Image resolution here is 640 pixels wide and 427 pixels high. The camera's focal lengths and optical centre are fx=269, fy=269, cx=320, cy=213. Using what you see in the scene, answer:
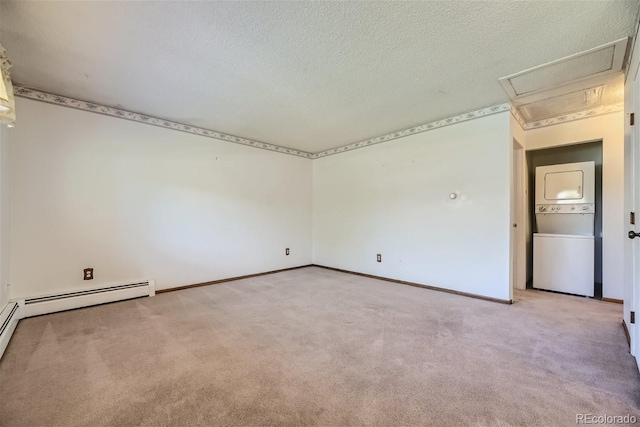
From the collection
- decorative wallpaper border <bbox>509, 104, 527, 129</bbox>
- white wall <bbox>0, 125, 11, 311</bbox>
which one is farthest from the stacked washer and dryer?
white wall <bbox>0, 125, 11, 311</bbox>

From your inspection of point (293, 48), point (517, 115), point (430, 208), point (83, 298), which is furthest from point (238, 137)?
point (517, 115)

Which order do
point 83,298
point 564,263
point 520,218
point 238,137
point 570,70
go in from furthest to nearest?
point 238,137
point 520,218
point 564,263
point 83,298
point 570,70

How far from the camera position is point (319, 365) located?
5.79 ft

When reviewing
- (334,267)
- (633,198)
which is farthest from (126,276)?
(633,198)

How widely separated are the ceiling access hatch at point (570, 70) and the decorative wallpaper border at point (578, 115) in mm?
1073

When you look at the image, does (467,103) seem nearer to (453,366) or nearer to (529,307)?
(529,307)

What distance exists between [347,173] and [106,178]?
11.2 feet

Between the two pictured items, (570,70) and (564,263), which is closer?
(570,70)

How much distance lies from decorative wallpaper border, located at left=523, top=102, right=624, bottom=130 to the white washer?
1.48 metres

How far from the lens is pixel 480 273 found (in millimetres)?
3227

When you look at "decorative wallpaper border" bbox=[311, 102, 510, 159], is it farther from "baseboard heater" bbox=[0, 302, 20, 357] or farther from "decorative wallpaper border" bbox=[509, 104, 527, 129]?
"baseboard heater" bbox=[0, 302, 20, 357]

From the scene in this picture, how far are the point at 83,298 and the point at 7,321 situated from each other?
694 mm

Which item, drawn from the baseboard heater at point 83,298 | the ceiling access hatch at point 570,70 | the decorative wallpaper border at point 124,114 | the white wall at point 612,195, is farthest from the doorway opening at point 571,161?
the baseboard heater at point 83,298

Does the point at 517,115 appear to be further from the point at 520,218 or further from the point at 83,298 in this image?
the point at 83,298
